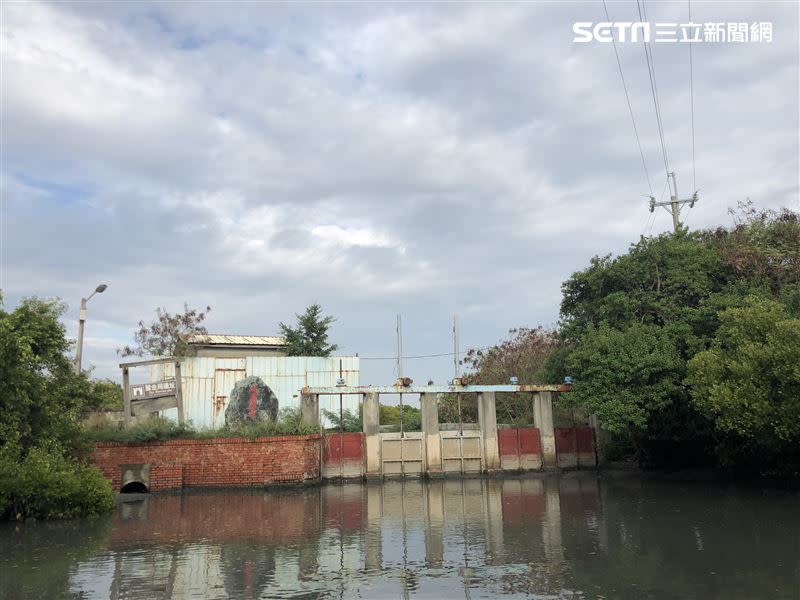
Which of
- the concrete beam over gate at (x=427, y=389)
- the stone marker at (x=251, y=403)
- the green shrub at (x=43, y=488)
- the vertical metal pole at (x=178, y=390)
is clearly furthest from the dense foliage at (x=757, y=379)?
the vertical metal pole at (x=178, y=390)

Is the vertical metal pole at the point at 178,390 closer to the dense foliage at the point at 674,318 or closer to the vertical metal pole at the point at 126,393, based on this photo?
the vertical metal pole at the point at 126,393

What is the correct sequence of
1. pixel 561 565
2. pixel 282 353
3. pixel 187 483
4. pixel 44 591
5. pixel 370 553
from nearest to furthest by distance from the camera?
1. pixel 44 591
2. pixel 561 565
3. pixel 370 553
4. pixel 187 483
5. pixel 282 353

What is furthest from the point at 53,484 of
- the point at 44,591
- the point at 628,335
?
the point at 628,335

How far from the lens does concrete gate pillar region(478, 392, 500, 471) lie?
1205 inches

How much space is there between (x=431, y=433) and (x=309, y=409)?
18.1ft

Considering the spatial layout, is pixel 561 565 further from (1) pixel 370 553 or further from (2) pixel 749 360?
(2) pixel 749 360

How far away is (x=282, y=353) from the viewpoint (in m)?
38.1

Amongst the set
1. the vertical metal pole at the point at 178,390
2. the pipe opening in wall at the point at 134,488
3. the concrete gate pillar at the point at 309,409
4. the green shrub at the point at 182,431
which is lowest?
the pipe opening in wall at the point at 134,488

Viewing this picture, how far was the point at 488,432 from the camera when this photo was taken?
30844mm

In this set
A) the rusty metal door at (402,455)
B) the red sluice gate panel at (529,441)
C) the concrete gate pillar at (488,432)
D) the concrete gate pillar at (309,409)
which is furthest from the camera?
the red sluice gate panel at (529,441)

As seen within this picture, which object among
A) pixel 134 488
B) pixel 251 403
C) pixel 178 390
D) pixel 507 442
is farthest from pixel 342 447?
pixel 134 488

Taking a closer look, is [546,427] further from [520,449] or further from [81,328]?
[81,328]

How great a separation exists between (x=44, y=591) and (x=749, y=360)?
60.5 feet

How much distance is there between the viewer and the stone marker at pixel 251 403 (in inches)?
1212
